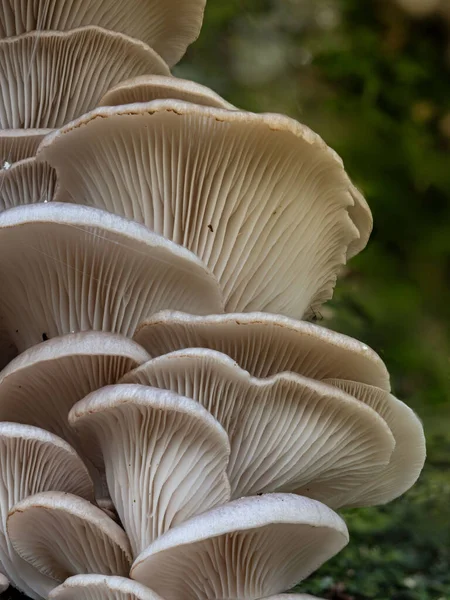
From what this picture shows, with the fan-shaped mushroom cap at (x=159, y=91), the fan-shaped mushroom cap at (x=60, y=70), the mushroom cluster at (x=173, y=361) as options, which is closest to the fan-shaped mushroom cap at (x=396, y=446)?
the mushroom cluster at (x=173, y=361)

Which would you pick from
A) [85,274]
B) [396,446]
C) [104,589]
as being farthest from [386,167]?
[104,589]

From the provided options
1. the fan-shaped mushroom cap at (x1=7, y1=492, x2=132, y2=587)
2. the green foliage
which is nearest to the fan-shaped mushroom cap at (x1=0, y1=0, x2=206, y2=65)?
the fan-shaped mushroom cap at (x1=7, y1=492, x2=132, y2=587)

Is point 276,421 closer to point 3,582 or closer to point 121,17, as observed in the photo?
point 3,582

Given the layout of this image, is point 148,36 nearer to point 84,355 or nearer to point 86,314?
point 86,314

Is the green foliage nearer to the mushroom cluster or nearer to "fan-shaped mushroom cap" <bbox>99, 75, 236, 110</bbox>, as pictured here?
the mushroom cluster

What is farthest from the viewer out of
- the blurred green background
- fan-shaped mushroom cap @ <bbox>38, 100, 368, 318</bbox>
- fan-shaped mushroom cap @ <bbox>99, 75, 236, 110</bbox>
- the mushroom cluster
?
the blurred green background
